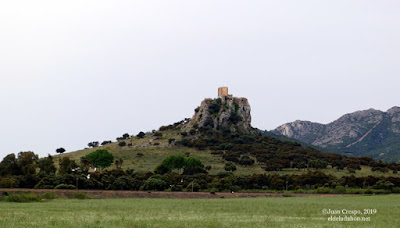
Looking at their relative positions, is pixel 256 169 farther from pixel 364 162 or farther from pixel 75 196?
pixel 75 196

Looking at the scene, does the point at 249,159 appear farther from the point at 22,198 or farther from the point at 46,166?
the point at 22,198

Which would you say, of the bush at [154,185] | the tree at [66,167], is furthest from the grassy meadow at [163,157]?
the bush at [154,185]

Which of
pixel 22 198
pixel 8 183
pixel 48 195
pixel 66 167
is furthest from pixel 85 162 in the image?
pixel 22 198

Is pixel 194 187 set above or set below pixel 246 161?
below

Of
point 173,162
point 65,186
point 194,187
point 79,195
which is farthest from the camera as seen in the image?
point 173,162

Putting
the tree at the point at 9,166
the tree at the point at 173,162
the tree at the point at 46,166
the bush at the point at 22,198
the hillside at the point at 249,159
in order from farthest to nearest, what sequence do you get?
the hillside at the point at 249,159 < the tree at the point at 173,162 < the tree at the point at 46,166 < the tree at the point at 9,166 < the bush at the point at 22,198

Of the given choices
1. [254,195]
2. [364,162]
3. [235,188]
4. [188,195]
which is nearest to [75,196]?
[188,195]

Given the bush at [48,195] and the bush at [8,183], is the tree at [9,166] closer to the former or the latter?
the bush at [8,183]

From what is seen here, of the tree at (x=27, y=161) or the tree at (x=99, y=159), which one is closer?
the tree at (x=27, y=161)

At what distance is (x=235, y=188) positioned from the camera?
366 ft

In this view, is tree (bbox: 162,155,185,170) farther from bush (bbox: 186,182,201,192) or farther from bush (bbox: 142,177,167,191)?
bush (bbox: 142,177,167,191)

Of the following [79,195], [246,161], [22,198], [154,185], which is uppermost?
[246,161]

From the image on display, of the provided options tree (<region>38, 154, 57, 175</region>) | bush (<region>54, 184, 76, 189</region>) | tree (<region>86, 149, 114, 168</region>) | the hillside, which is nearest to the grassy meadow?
the hillside

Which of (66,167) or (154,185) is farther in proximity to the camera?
(66,167)
